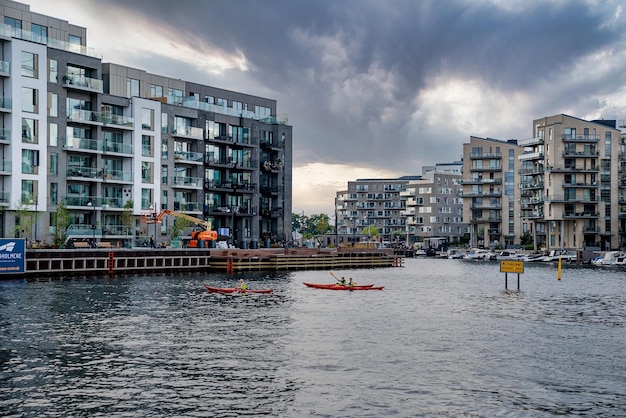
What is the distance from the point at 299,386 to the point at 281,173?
10603 centimetres

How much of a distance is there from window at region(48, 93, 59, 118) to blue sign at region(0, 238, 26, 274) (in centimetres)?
2572

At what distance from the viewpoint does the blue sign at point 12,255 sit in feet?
239

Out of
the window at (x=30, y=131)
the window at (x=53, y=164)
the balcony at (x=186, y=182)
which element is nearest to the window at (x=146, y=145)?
the balcony at (x=186, y=182)

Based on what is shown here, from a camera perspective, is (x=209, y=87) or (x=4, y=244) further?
→ (x=209, y=87)

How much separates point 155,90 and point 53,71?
73.1ft

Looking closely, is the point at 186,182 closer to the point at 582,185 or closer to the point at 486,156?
the point at 582,185

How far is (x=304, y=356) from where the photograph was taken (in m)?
33.5

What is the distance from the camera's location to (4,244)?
72.8 meters

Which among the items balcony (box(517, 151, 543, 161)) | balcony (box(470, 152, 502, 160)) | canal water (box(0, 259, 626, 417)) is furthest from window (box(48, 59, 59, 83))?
balcony (box(470, 152, 502, 160))

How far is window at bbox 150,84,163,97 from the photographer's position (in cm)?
11349

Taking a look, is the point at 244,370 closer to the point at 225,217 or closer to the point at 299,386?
the point at 299,386

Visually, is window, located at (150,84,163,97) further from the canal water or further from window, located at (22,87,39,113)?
the canal water

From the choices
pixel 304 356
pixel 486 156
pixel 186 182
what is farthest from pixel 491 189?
pixel 304 356

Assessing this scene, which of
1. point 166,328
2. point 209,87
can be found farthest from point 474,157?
point 166,328
